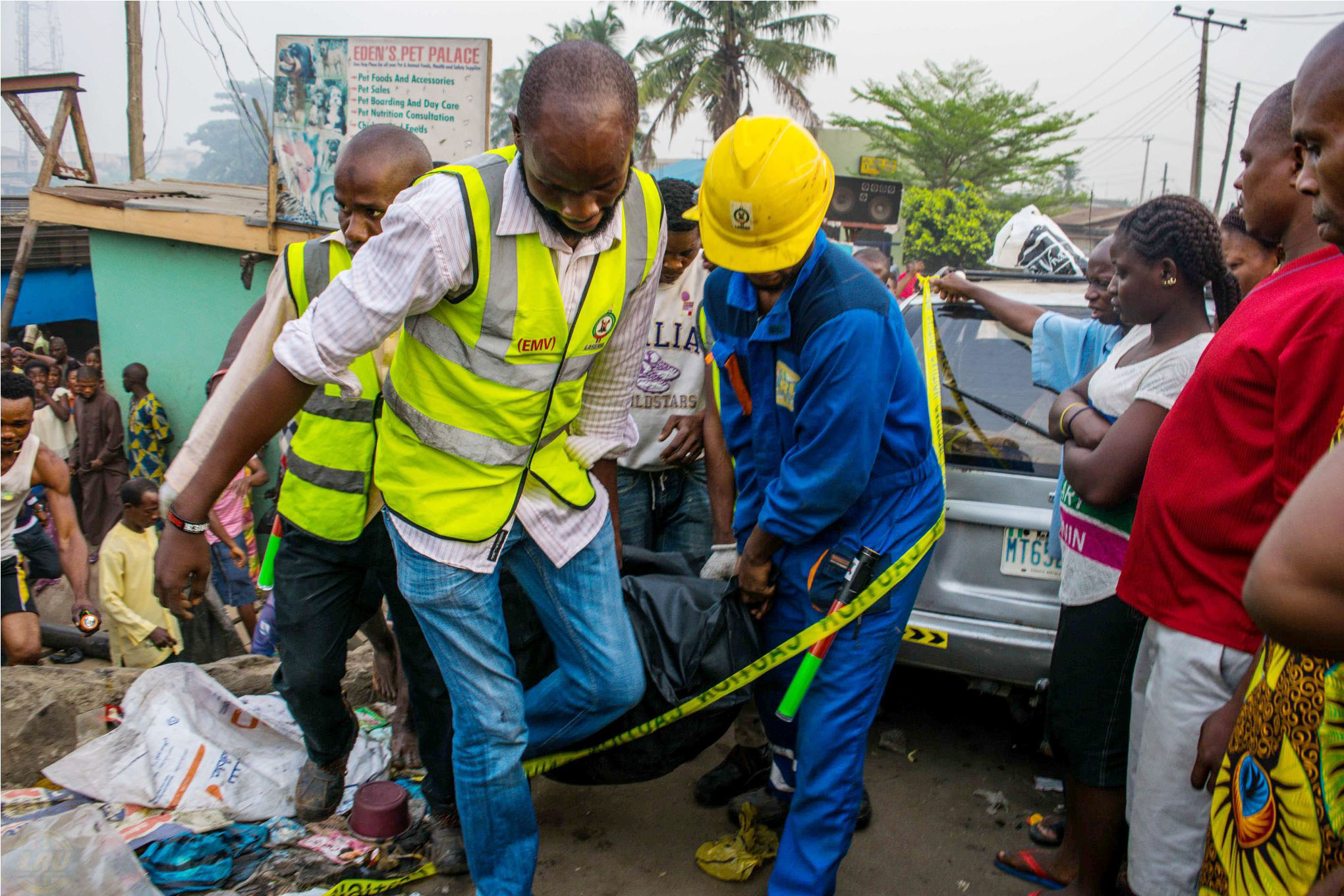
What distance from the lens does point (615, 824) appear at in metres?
3.07

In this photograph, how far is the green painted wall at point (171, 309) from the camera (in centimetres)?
854

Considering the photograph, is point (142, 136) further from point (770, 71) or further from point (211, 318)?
point (770, 71)

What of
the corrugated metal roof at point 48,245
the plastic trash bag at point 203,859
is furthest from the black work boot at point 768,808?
the corrugated metal roof at point 48,245

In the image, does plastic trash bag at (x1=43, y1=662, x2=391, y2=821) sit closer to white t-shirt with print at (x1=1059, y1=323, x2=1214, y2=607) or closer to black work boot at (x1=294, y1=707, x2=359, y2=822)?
black work boot at (x1=294, y1=707, x2=359, y2=822)

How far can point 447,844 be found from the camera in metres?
2.74

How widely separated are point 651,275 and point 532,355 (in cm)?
43

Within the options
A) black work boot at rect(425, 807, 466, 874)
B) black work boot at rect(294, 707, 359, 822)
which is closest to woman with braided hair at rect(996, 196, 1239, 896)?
black work boot at rect(425, 807, 466, 874)

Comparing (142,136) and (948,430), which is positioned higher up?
(142,136)

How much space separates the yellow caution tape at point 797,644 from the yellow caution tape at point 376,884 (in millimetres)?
386

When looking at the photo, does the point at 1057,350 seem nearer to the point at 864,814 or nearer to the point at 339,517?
the point at 864,814

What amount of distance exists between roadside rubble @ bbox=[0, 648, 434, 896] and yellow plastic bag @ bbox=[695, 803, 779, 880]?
2.69 ft

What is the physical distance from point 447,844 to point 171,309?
7.80 meters

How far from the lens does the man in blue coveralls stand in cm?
223

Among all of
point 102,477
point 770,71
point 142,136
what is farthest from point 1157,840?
point 770,71
